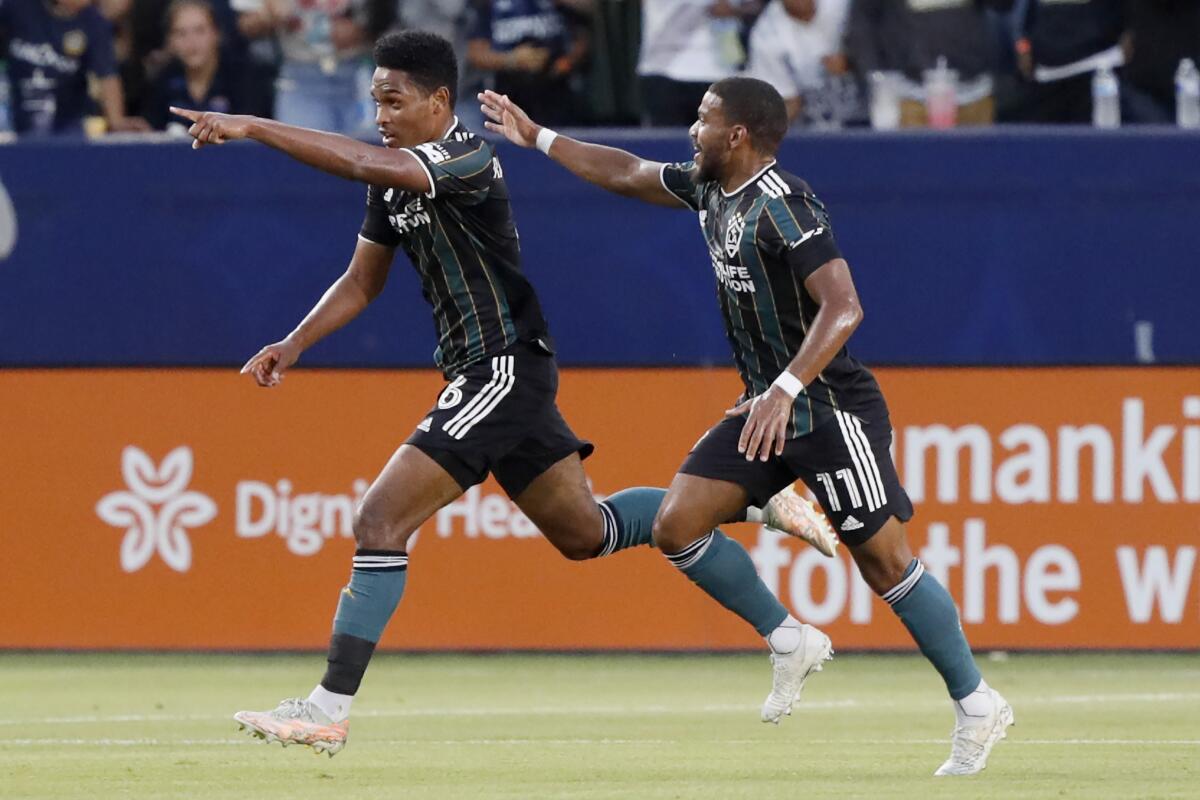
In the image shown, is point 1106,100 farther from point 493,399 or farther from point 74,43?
point 493,399

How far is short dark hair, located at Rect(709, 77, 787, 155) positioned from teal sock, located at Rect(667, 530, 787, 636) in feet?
4.24

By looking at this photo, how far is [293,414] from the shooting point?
1144 centimetres

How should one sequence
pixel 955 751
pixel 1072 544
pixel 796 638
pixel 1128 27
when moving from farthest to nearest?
1. pixel 1128 27
2. pixel 1072 544
3. pixel 796 638
4. pixel 955 751

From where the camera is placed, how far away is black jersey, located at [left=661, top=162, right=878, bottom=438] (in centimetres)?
687

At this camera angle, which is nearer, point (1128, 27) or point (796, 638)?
point (796, 638)

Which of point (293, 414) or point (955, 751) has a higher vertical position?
point (955, 751)

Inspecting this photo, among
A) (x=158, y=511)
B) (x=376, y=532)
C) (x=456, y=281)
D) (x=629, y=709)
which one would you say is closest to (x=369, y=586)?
(x=376, y=532)

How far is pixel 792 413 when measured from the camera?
7074 millimetres

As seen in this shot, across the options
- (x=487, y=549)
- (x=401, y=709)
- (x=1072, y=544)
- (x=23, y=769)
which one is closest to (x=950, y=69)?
(x=1072, y=544)

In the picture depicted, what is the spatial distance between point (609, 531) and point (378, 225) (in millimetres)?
1291

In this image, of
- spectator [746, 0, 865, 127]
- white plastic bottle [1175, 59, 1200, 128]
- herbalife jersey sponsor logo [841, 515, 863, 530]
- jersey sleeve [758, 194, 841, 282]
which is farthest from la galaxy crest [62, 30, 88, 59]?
herbalife jersey sponsor logo [841, 515, 863, 530]

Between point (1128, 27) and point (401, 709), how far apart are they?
5499 millimetres

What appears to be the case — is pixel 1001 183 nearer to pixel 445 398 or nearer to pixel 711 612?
pixel 711 612

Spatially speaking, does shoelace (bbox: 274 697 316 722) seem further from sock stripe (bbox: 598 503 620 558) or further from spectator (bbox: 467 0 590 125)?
spectator (bbox: 467 0 590 125)
